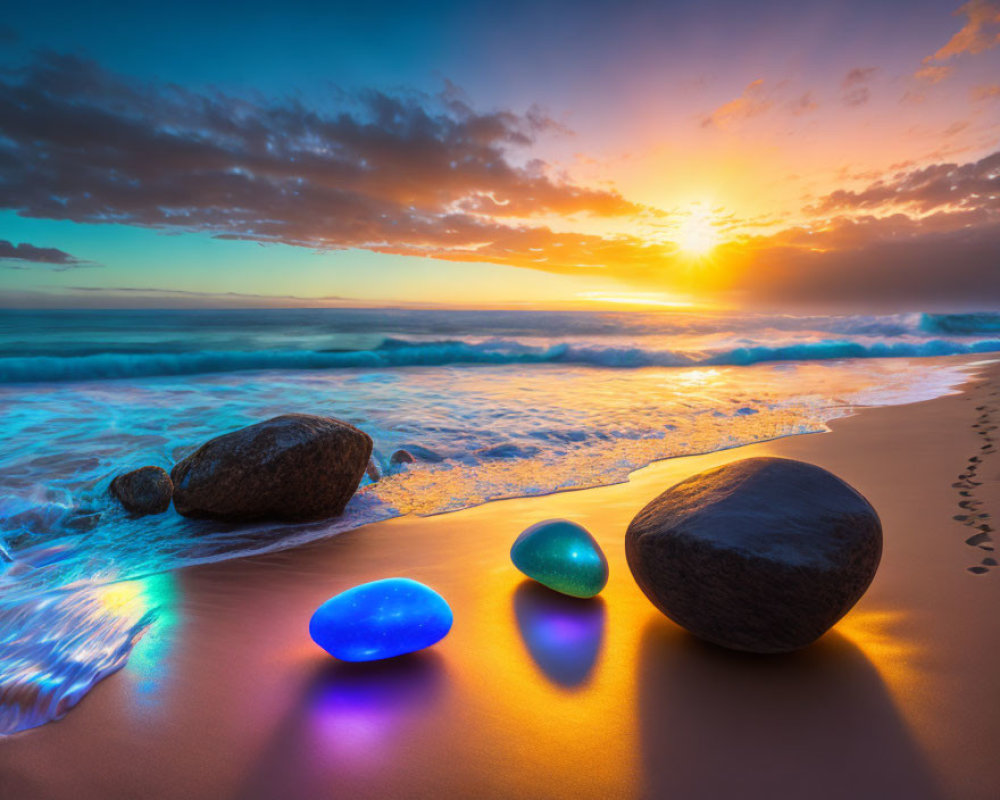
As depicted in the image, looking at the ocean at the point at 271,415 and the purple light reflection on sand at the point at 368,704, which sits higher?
the purple light reflection on sand at the point at 368,704

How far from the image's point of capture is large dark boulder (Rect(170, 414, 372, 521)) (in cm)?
350

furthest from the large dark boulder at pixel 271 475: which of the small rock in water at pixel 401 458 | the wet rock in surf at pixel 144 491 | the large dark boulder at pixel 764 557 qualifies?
the large dark boulder at pixel 764 557

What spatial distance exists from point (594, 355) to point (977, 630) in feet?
51.4

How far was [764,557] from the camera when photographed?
1.64 metres

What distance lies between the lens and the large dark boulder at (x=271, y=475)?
350 centimetres

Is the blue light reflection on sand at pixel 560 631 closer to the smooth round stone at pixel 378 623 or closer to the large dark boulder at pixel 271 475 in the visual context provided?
the smooth round stone at pixel 378 623

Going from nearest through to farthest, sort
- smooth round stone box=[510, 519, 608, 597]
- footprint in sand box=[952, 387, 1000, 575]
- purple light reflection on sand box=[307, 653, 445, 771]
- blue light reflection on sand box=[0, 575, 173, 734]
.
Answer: purple light reflection on sand box=[307, 653, 445, 771] < blue light reflection on sand box=[0, 575, 173, 734] < smooth round stone box=[510, 519, 608, 597] < footprint in sand box=[952, 387, 1000, 575]

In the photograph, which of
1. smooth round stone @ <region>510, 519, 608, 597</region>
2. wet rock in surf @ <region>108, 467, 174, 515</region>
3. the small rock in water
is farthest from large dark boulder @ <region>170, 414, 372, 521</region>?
smooth round stone @ <region>510, 519, 608, 597</region>

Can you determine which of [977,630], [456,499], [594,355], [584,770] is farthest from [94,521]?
[594,355]

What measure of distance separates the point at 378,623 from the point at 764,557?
1275 mm

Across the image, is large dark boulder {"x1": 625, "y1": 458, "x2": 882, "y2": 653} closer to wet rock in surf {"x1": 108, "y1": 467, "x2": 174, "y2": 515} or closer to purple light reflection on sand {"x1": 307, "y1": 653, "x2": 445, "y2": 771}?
purple light reflection on sand {"x1": 307, "y1": 653, "x2": 445, "y2": 771}

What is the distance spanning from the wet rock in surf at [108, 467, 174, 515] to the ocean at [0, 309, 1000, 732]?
0.42ft

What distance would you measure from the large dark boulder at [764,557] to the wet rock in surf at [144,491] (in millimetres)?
3416

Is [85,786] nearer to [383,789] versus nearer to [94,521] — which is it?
[383,789]
